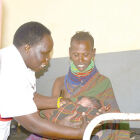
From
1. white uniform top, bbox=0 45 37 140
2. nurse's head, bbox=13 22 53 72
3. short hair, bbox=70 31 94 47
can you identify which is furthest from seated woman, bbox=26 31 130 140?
white uniform top, bbox=0 45 37 140

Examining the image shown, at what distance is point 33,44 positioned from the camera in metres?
1.20

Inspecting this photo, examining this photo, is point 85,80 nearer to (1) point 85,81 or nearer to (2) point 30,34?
(1) point 85,81

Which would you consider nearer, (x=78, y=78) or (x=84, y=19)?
(x=78, y=78)

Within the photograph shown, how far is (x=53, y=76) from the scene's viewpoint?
2.20 m

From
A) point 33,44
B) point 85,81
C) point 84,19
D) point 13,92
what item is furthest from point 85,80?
point 13,92

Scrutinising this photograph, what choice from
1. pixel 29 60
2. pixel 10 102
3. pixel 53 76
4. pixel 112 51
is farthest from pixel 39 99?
pixel 112 51

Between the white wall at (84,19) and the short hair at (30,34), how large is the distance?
0.91 metres

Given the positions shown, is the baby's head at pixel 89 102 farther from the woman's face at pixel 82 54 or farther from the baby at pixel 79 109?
the woman's face at pixel 82 54

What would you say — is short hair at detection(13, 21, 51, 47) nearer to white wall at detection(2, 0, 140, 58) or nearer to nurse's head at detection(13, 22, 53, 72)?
nurse's head at detection(13, 22, 53, 72)

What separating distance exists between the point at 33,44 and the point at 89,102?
66cm

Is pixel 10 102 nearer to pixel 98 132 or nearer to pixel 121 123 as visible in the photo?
pixel 98 132

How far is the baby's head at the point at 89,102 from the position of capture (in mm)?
1658

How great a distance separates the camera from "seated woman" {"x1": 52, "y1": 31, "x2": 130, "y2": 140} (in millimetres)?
1751

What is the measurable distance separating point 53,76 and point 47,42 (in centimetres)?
100
